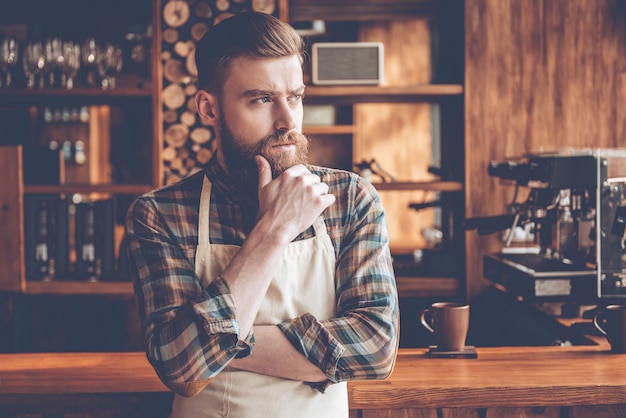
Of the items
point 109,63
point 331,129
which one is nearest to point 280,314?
point 109,63

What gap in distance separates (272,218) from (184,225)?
0.19m

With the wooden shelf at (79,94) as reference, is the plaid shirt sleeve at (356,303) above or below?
below

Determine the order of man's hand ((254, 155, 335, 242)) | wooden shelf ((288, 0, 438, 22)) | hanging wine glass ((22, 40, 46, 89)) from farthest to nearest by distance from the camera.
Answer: wooden shelf ((288, 0, 438, 22))
hanging wine glass ((22, 40, 46, 89))
man's hand ((254, 155, 335, 242))

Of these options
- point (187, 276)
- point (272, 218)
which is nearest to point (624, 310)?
point (272, 218)

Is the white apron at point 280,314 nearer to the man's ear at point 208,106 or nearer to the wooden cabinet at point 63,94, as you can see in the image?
the man's ear at point 208,106

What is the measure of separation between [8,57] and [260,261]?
96.4 inches

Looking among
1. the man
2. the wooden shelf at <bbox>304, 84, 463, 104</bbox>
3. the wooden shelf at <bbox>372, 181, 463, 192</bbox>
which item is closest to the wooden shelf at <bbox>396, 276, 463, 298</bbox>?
the wooden shelf at <bbox>372, 181, 463, 192</bbox>

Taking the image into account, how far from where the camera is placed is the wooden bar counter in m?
1.65

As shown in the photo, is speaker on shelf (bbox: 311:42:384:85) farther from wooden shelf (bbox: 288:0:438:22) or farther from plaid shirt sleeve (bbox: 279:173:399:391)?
plaid shirt sleeve (bbox: 279:173:399:391)

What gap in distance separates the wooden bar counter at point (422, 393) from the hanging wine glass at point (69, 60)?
189cm

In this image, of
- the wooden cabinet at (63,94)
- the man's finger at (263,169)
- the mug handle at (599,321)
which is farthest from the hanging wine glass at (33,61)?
the mug handle at (599,321)

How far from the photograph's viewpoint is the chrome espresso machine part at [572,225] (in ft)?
7.48

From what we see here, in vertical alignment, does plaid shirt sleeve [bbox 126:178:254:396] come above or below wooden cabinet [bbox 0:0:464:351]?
below

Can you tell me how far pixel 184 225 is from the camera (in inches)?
59.8
